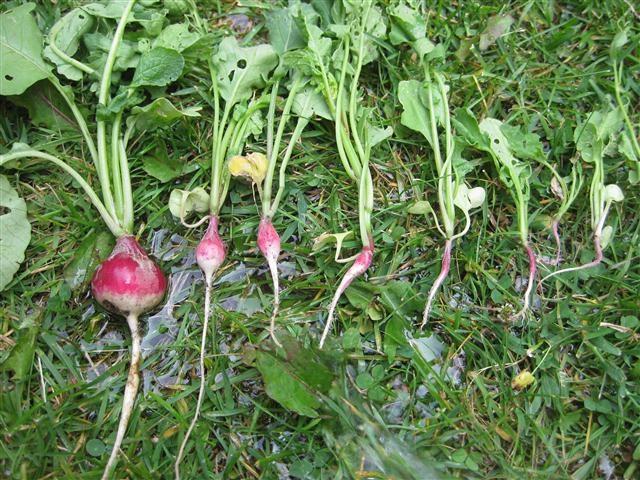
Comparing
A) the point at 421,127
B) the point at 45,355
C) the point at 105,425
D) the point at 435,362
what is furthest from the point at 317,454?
the point at 421,127

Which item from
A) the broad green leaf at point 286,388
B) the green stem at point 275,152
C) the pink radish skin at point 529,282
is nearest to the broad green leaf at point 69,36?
the green stem at point 275,152

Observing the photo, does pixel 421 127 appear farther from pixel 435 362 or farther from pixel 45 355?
pixel 45 355

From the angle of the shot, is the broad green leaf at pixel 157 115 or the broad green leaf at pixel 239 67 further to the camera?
the broad green leaf at pixel 239 67

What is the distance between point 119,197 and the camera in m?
2.02

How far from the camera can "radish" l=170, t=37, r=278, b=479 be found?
1.98 m

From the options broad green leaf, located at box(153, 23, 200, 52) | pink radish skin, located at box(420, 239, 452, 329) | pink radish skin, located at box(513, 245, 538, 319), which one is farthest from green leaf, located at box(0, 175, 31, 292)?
pink radish skin, located at box(513, 245, 538, 319)

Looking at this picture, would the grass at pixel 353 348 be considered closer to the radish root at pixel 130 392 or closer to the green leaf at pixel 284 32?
the radish root at pixel 130 392

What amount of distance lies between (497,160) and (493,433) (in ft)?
3.25

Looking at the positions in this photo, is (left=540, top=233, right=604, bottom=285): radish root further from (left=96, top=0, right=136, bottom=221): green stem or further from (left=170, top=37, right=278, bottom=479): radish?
(left=96, top=0, right=136, bottom=221): green stem

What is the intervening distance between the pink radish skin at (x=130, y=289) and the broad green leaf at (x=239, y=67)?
70 centimetres

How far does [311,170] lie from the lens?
2.23 m

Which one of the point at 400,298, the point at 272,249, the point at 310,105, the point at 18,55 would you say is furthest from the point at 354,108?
the point at 18,55

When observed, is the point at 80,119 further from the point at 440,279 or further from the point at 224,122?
the point at 440,279

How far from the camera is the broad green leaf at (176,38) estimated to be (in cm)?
213
